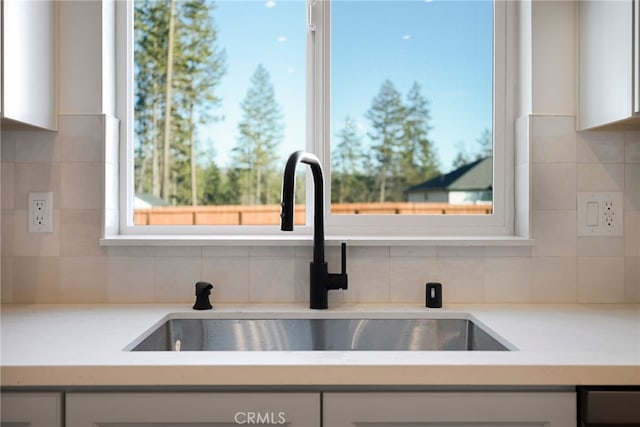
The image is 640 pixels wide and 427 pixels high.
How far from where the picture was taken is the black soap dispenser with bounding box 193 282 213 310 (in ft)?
4.88

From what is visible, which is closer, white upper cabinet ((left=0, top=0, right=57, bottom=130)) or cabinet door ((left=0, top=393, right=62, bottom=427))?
cabinet door ((left=0, top=393, right=62, bottom=427))

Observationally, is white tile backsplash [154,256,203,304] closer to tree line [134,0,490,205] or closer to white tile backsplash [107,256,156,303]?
white tile backsplash [107,256,156,303]

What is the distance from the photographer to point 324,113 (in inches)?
68.6

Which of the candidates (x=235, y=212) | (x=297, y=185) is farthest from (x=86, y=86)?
(x=297, y=185)

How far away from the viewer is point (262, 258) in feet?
5.28

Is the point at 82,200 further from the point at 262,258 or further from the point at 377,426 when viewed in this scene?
the point at 377,426

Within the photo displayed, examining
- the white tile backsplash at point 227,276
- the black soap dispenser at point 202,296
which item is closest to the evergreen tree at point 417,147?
the white tile backsplash at point 227,276

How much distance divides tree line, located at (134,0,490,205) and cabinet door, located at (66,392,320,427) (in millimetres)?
877

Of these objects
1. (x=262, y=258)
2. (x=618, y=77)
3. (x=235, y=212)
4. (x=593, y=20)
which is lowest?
(x=262, y=258)

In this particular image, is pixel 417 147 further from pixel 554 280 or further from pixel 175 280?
pixel 175 280

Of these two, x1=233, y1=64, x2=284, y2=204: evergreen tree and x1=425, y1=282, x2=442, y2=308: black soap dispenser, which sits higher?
x1=233, y1=64, x2=284, y2=204: evergreen tree

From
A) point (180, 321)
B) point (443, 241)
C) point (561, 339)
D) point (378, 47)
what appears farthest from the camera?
point (378, 47)

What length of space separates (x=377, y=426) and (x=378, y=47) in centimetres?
123

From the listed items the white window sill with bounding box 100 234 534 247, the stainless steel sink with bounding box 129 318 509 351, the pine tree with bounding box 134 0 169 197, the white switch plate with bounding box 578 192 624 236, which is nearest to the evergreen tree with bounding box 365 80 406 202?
the white window sill with bounding box 100 234 534 247
